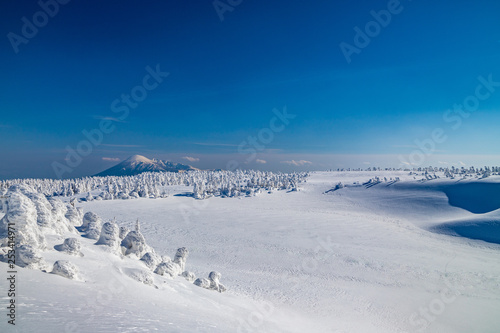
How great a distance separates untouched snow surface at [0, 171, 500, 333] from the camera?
7.46 meters

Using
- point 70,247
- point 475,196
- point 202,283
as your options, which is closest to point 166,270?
point 202,283

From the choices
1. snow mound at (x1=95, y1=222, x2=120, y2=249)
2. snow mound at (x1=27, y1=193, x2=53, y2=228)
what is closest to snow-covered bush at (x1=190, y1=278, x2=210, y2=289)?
snow mound at (x1=95, y1=222, x2=120, y2=249)

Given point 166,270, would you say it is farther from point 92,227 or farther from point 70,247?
point 92,227

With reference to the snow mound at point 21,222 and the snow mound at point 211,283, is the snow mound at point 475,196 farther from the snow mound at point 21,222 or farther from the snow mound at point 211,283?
the snow mound at point 21,222

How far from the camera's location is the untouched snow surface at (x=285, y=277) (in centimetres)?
746

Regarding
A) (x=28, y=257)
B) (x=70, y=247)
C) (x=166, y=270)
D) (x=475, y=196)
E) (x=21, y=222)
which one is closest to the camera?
(x=28, y=257)

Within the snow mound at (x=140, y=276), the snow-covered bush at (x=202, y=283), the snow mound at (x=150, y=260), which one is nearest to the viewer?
the snow mound at (x=140, y=276)

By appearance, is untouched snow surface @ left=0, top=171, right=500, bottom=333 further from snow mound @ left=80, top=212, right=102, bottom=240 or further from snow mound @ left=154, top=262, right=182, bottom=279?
snow mound @ left=80, top=212, right=102, bottom=240

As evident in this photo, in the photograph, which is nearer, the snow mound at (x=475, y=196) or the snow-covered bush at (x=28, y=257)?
the snow-covered bush at (x=28, y=257)

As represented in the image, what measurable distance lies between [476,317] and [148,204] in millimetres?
61447

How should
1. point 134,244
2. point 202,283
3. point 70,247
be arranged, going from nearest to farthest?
point 70,247 → point 202,283 → point 134,244

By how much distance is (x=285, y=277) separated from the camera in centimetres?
2261

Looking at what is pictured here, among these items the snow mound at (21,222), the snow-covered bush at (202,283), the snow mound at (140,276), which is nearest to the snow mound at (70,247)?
the snow mound at (21,222)

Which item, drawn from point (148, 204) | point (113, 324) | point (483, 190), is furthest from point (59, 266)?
point (483, 190)
